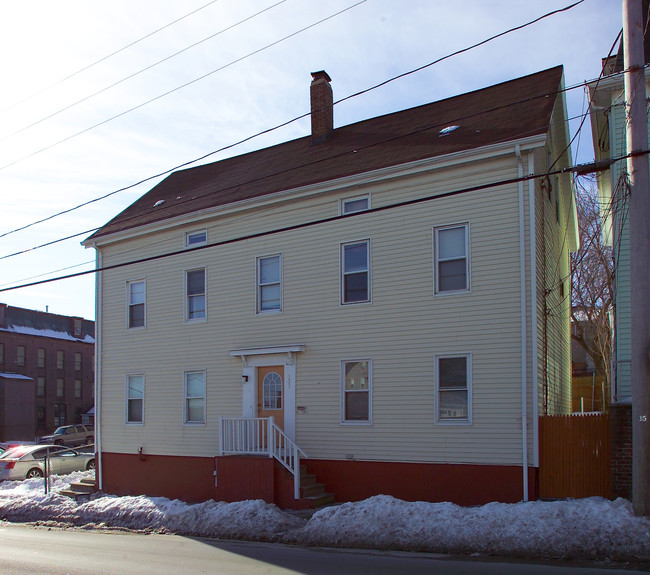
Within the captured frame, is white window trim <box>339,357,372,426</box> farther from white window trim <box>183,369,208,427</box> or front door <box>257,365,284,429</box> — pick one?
white window trim <box>183,369,208,427</box>

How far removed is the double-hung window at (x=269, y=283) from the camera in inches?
665

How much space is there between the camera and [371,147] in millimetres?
16844

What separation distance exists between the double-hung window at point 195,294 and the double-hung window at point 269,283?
194 centimetres

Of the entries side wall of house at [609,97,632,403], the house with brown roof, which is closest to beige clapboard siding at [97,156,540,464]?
the house with brown roof

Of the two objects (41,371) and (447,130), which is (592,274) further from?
(41,371)

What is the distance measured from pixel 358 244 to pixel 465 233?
2.58 meters

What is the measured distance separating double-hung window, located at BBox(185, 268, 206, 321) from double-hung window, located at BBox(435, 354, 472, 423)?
274 inches

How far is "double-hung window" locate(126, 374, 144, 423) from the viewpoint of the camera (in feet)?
63.4

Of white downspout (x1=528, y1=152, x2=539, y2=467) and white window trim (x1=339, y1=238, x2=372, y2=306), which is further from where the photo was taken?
white window trim (x1=339, y1=238, x2=372, y2=306)

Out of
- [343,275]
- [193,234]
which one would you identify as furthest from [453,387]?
[193,234]

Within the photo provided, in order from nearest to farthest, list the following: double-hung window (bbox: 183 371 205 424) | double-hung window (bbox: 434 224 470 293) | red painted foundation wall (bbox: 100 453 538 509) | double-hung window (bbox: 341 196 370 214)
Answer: red painted foundation wall (bbox: 100 453 538 509) < double-hung window (bbox: 434 224 470 293) < double-hung window (bbox: 341 196 370 214) < double-hung window (bbox: 183 371 205 424)

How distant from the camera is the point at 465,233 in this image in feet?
47.0

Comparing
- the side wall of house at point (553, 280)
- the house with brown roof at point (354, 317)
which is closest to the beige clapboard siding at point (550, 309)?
the side wall of house at point (553, 280)

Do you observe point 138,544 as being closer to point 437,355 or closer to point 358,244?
point 437,355
